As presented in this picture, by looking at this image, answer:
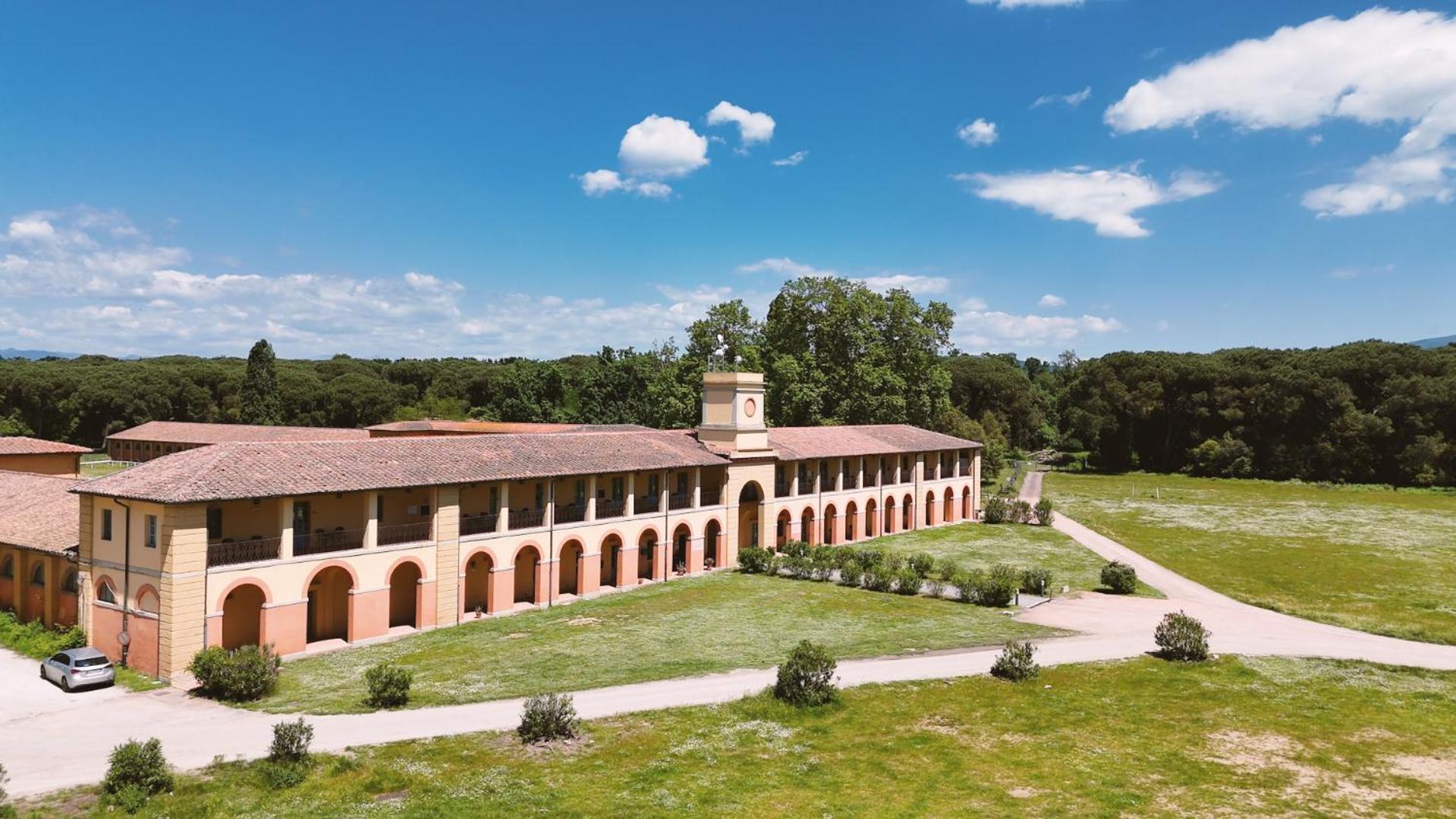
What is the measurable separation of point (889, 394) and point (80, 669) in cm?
6040

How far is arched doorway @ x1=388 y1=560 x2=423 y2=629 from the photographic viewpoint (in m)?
34.2

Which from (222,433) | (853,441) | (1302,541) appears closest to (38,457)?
(222,433)

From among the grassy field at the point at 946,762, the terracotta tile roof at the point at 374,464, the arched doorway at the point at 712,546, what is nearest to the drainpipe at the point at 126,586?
the terracotta tile roof at the point at 374,464

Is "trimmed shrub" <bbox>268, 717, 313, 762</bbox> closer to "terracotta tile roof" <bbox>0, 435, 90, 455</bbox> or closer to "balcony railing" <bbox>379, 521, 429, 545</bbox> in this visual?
"balcony railing" <bbox>379, 521, 429, 545</bbox>

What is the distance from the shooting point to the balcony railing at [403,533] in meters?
32.7

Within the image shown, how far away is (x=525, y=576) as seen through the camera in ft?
130

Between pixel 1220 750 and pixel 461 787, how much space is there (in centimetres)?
1837

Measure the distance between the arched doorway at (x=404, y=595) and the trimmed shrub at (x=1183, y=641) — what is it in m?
28.0

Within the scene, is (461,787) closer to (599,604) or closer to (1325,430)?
(599,604)

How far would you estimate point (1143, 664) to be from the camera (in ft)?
94.3

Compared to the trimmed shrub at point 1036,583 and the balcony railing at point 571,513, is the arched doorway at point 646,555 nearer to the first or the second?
the balcony railing at point 571,513

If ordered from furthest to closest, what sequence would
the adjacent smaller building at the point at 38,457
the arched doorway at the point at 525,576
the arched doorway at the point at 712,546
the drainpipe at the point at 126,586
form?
the arched doorway at the point at 712,546, the adjacent smaller building at the point at 38,457, the arched doorway at the point at 525,576, the drainpipe at the point at 126,586

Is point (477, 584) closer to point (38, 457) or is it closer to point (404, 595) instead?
point (404, 595)

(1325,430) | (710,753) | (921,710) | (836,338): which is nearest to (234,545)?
(710,753)
